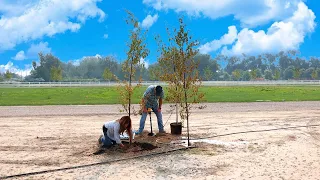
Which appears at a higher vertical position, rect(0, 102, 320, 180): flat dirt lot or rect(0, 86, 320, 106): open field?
rect(0, 86, 320, 106): open field

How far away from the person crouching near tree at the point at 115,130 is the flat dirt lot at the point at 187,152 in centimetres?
33

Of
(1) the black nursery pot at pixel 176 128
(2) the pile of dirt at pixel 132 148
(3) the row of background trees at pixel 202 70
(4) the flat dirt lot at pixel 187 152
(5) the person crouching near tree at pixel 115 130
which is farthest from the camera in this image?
(3) the row of background trees at pixel 202 70

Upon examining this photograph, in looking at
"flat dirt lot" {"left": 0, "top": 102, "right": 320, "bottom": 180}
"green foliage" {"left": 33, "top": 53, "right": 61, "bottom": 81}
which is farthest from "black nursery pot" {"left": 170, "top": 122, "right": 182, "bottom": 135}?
"green foliage" {"left": 33, "top": 53, "right": 61, "bottom": 81}

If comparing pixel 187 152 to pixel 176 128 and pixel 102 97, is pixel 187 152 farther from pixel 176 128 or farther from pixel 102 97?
pixel 102 97

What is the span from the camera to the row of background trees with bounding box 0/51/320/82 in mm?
95250

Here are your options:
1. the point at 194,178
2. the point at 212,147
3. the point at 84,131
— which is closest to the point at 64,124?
the point at 84,131

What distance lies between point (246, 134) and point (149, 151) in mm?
3983

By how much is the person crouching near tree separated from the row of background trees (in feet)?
186

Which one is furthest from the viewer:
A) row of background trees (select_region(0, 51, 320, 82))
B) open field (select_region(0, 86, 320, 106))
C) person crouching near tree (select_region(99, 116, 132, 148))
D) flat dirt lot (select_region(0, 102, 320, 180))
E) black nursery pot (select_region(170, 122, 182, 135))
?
row of background trees (select_region(0, 51, 320, 82))

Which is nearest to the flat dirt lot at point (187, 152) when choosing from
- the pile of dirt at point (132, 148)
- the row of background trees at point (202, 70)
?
the pile of dirt at point (132, 148)

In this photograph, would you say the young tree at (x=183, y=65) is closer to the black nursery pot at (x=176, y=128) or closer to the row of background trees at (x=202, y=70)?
the black nursery pot at (x=176, y=128)

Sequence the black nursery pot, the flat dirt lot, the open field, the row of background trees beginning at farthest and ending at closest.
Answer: the row of background trees → the open field → the black nursery pot → the flat dirt lot

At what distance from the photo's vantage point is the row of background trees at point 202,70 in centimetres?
9525

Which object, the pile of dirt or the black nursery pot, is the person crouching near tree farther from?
the black nursery pot
